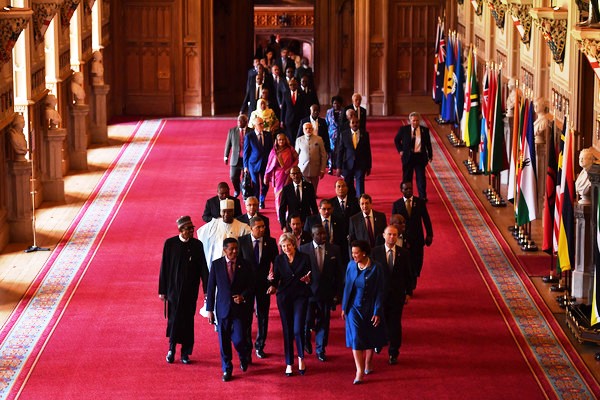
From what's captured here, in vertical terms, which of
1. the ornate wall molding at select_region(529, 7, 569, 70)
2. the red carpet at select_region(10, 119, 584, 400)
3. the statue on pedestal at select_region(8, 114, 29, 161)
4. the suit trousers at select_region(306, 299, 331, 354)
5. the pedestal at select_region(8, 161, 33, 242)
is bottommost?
the red carpet at select_region(10, 119, 584, 400)

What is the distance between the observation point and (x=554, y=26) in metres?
18.4

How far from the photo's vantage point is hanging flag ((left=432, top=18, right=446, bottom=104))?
29.7m

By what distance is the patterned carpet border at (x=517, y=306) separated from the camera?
13.4 meters

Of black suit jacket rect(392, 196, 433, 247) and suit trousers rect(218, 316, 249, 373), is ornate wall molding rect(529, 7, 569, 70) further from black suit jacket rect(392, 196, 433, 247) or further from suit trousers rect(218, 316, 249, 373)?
suit trousers rect(218, 316, 249, 373)

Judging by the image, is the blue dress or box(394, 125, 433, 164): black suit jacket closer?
the blue dress

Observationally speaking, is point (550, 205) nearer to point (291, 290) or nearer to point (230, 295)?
point (291, 290)

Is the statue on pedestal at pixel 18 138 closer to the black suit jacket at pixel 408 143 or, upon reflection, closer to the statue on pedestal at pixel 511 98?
the black suit jacket at pixel 408 143

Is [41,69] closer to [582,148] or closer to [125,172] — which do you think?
[125,172]

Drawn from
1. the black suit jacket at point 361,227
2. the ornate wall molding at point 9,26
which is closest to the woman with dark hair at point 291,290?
the black suit jacket at point 361,227

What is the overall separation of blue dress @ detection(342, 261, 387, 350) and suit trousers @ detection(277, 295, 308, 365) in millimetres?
557

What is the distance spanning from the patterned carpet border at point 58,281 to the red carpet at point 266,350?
157 mm

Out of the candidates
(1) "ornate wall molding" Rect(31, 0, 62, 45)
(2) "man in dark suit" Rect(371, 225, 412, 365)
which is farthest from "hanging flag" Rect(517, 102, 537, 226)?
(1) "ornate wall molding" Rect(31, 0, 62, 45)

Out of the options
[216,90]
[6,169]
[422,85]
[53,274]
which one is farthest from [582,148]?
[216,90]

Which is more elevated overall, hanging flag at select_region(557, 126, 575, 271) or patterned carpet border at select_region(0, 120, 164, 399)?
hanging flag at select_region(557, 126, 575, 271)
